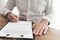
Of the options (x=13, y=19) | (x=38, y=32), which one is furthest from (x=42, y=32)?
(x=13, y=19)

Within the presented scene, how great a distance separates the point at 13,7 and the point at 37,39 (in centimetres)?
68

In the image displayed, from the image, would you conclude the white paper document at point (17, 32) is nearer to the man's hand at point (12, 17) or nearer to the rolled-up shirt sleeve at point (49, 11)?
the man's hand at point (12, 17)

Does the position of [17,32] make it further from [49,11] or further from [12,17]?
[49,11]

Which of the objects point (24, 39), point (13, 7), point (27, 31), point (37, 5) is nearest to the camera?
point (24, 39)

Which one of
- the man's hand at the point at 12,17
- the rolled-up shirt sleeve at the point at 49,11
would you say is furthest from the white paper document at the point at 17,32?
the rolled-up shirt sleeve at the point at 49,11

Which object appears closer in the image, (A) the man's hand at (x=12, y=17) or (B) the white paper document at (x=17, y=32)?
(B) the white paper document at (x=17, y=32)

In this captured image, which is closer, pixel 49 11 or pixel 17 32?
pixel 17 32

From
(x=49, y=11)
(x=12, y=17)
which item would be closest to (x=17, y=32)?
(x=12, y=17)

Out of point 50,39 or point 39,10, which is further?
point 39,10

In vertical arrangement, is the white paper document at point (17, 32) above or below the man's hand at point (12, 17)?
below

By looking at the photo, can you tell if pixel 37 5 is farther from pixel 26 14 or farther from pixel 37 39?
pixel 37 39

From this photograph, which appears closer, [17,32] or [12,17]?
[17,32]

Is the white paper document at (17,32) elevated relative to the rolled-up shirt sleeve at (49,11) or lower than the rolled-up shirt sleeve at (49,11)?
lower

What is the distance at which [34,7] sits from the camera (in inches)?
51.8
